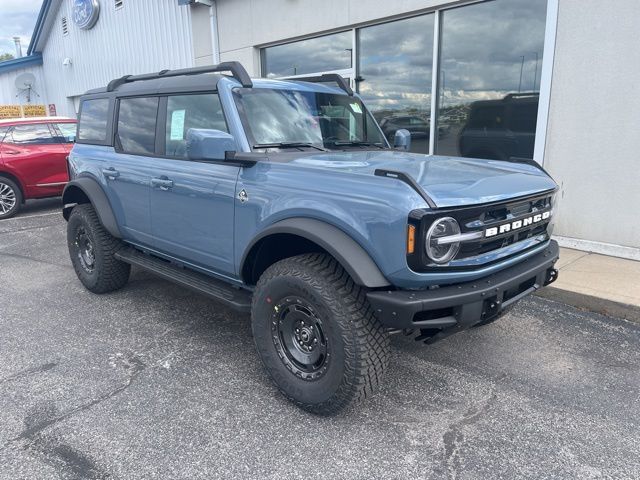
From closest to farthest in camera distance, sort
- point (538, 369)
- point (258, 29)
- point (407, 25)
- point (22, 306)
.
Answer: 1. point (538, 369)
2. point (22, 306)
3. point (407, 25)
4. point (258, 29)

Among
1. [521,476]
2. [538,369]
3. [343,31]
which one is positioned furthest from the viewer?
[343,31]

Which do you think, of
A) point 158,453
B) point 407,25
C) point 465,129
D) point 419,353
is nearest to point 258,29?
point 407,25

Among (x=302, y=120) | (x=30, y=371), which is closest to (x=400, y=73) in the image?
(x=302, y=120)

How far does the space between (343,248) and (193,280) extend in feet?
5.14

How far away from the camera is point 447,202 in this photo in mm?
2352

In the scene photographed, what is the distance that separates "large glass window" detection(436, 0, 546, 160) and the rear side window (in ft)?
14.9

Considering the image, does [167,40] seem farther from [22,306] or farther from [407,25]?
[22,306]

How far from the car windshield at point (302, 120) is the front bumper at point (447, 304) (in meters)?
1.45

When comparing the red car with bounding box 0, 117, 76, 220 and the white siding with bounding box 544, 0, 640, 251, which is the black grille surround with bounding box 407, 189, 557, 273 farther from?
the red car with bounding box 0, 117, 76, 220

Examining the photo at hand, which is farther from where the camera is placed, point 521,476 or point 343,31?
point 343,31

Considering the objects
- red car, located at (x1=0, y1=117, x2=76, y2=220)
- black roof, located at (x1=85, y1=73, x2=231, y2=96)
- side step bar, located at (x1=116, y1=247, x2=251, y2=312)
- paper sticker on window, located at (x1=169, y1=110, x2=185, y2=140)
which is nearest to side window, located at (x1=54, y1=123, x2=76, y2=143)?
red car, located at (x1=0, y1=117, x2=76, y2=220)

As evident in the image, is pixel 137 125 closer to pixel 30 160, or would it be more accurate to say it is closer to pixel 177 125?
pixel 177 125

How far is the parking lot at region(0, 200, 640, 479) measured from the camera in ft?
7.88

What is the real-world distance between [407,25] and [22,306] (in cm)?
624
